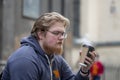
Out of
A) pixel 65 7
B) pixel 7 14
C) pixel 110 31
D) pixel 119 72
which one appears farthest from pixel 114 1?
pixel 7 14

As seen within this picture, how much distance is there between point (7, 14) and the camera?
28.7 ft

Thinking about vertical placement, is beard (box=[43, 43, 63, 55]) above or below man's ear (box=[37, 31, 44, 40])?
below

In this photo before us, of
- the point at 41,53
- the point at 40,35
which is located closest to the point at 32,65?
the point at 41,53

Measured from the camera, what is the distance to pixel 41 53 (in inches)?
154

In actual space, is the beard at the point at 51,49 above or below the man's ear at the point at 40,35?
below

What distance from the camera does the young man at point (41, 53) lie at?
367 centimetres

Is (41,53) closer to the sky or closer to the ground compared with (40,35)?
closer to the ground

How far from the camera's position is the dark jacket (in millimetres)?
3656

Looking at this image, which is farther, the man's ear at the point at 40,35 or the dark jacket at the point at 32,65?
the man's ear at the point at 40,35

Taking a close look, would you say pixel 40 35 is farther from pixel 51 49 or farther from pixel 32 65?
pixel 32 65

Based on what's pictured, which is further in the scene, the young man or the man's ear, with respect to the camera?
the man's ear

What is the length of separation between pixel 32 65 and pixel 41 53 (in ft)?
0.74

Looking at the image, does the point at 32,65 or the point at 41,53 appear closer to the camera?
the point at 32,65

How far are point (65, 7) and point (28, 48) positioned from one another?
6.65 meters
